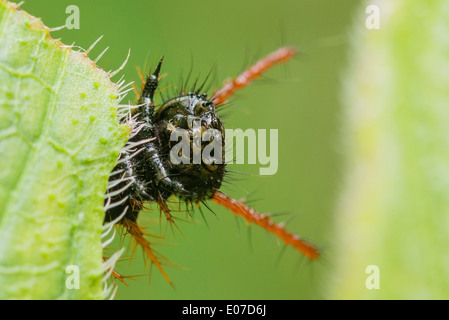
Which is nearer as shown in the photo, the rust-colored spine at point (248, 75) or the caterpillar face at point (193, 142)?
the caterpillar face at point (193, 142)

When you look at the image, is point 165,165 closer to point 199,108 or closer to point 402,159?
point 199,108

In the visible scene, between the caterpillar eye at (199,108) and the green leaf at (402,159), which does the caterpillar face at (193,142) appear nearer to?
the caterpillar eye at (199,108)

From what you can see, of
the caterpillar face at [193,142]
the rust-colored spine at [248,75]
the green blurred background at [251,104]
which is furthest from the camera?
the green blurred background at [251,104]

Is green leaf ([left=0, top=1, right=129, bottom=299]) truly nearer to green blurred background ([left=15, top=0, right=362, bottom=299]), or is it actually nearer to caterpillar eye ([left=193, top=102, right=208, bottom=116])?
caterpillar eye ([left=193, top=102, right=208, bottom=116])

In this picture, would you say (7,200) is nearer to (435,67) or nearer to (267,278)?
(435,67)

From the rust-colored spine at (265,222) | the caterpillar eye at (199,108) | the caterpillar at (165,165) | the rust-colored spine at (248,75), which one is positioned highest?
the rust-colored spine at (248,75)

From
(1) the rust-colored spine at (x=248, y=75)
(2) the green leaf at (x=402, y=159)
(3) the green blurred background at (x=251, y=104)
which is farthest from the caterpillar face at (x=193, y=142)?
(3) the green blurred background at (x=251, y=104)

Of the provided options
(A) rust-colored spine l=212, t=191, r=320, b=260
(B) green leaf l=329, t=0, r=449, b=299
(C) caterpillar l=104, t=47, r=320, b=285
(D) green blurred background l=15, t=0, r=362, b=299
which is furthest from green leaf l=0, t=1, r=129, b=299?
(D) green blurred background l=15, t=0, r=362, b=299
